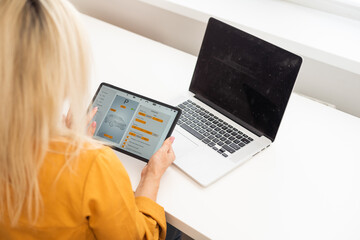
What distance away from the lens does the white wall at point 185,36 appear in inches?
46.9

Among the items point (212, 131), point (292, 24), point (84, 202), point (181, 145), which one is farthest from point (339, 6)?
point (84, 202)

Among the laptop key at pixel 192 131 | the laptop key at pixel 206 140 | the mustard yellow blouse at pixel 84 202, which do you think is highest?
the laptop key at pixel 192 131

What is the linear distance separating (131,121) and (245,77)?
348 millimetres

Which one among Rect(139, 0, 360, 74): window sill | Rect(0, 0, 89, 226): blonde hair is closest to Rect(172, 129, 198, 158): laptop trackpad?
Rect(0, 0, 89, 226): blonde hair

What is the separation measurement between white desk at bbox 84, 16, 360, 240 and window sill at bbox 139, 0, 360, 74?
6.8 inches

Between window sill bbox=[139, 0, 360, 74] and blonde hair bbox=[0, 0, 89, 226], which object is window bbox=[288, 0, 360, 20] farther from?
blonde hair bbox=[0, 0, 89, 226]

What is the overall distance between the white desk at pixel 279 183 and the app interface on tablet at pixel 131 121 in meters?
0.04

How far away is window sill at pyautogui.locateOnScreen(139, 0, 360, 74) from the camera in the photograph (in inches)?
44.2

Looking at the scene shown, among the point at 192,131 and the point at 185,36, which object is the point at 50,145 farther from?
the point at 185,36

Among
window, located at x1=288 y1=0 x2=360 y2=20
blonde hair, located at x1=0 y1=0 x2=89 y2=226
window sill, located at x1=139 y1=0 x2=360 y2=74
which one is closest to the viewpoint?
blonde hair, located at x1=0 y1=0 x2=89 y2=226

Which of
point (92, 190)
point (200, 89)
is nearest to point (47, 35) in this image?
point (92, 190)

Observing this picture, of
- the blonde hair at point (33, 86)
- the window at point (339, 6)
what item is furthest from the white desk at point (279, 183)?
the window at point (339, 6)

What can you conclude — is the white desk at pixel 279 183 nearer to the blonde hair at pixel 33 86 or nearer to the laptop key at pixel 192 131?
the laptop key at pixel 192 131

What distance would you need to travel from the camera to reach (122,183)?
25.8 inches
